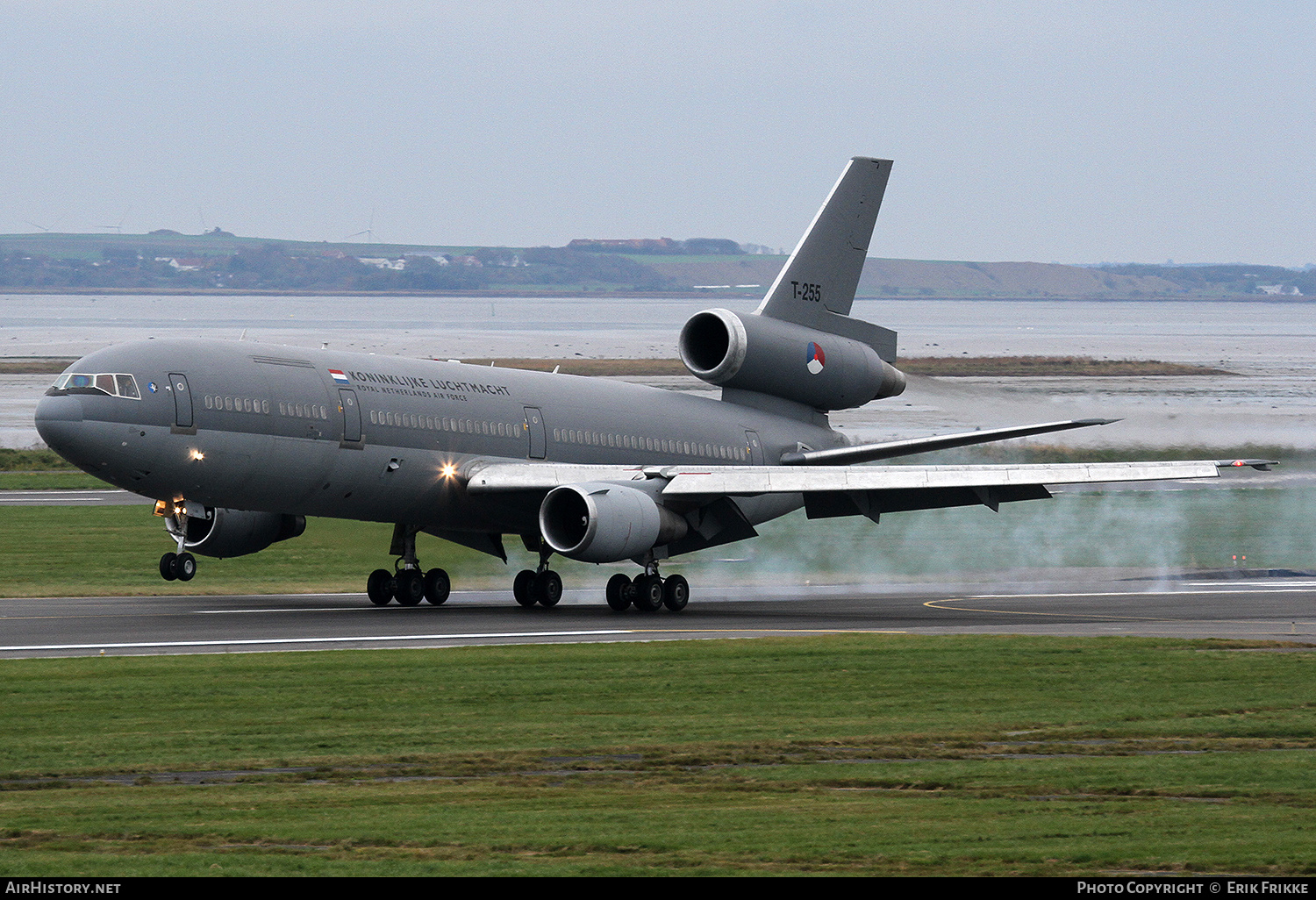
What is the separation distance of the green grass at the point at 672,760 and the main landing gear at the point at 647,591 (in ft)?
26.5

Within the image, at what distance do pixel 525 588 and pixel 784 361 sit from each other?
984 centimetres

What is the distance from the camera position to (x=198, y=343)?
34344 millimetres

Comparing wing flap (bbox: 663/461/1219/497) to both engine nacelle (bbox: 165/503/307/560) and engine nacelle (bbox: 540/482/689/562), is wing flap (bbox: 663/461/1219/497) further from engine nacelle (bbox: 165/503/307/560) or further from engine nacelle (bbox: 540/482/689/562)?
engine nacelle (bbox: 165/503/307/560)

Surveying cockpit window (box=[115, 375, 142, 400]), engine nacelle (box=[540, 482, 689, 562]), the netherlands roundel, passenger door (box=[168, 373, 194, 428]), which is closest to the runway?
engine nacelle (box=[540, 482, 689, 562])

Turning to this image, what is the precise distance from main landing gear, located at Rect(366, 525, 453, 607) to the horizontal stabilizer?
413 inches

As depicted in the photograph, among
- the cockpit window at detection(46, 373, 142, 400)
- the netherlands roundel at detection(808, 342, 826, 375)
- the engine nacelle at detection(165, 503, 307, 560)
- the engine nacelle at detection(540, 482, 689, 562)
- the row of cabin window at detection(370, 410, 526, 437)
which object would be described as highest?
the netherlands roundel at detection(808, 342, 826, 375)

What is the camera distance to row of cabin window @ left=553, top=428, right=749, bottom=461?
1581 inches

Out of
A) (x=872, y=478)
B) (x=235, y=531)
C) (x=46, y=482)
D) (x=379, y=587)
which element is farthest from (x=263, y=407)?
(x=46, y=482)

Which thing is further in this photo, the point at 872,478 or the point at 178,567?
the point at 872,478

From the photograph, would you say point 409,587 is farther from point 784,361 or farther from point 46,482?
point 46,482

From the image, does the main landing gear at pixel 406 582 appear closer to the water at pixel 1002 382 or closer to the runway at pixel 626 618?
the runway at pixel 626 618

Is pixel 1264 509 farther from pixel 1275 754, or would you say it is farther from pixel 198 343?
pixel 1275 754

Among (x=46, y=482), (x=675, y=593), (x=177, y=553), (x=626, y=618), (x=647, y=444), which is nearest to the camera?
(x=177, y=553)

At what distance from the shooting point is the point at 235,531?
36531 mm
